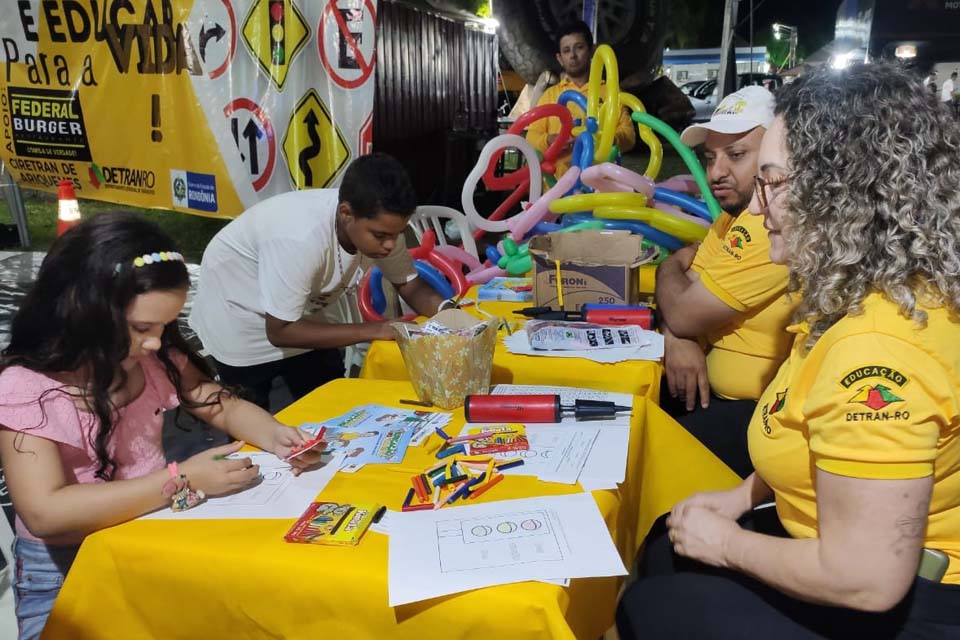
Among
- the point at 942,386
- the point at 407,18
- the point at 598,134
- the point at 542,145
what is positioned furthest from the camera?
the point at 407,18

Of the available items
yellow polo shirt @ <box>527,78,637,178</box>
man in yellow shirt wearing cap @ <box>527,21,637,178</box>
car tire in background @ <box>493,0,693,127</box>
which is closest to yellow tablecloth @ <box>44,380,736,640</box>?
yellow polo shirt @ <box>527,78,637,178</box>

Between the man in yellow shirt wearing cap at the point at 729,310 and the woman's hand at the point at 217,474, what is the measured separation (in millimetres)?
1285

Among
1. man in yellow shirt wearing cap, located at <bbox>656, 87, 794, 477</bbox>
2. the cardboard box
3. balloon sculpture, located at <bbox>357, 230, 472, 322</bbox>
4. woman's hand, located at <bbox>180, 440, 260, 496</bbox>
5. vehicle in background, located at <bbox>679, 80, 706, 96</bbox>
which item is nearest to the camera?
woman's hand, located at <bbox>180, 440, 260, 496</bbox>

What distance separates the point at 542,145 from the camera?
14.1 ft

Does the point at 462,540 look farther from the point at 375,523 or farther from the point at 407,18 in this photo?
the point at 407,18

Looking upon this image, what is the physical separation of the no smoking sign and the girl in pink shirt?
2.45 metres

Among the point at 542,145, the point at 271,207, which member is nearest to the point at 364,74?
the point at 542,145

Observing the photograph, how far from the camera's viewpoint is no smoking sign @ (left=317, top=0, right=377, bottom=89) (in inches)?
139

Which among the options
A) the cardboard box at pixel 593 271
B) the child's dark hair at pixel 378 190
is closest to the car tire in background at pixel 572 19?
the cardboard box at pixel 593 271

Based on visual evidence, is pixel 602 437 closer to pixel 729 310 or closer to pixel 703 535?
pixel 703 535

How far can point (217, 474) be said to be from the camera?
4.03 ft

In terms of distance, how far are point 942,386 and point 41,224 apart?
9433 mm

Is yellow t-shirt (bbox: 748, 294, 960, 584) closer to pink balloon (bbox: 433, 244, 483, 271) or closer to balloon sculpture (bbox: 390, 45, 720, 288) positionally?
balloon sculpture (bbox: 390, 45, 720, 288)

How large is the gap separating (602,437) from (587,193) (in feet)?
6.74
